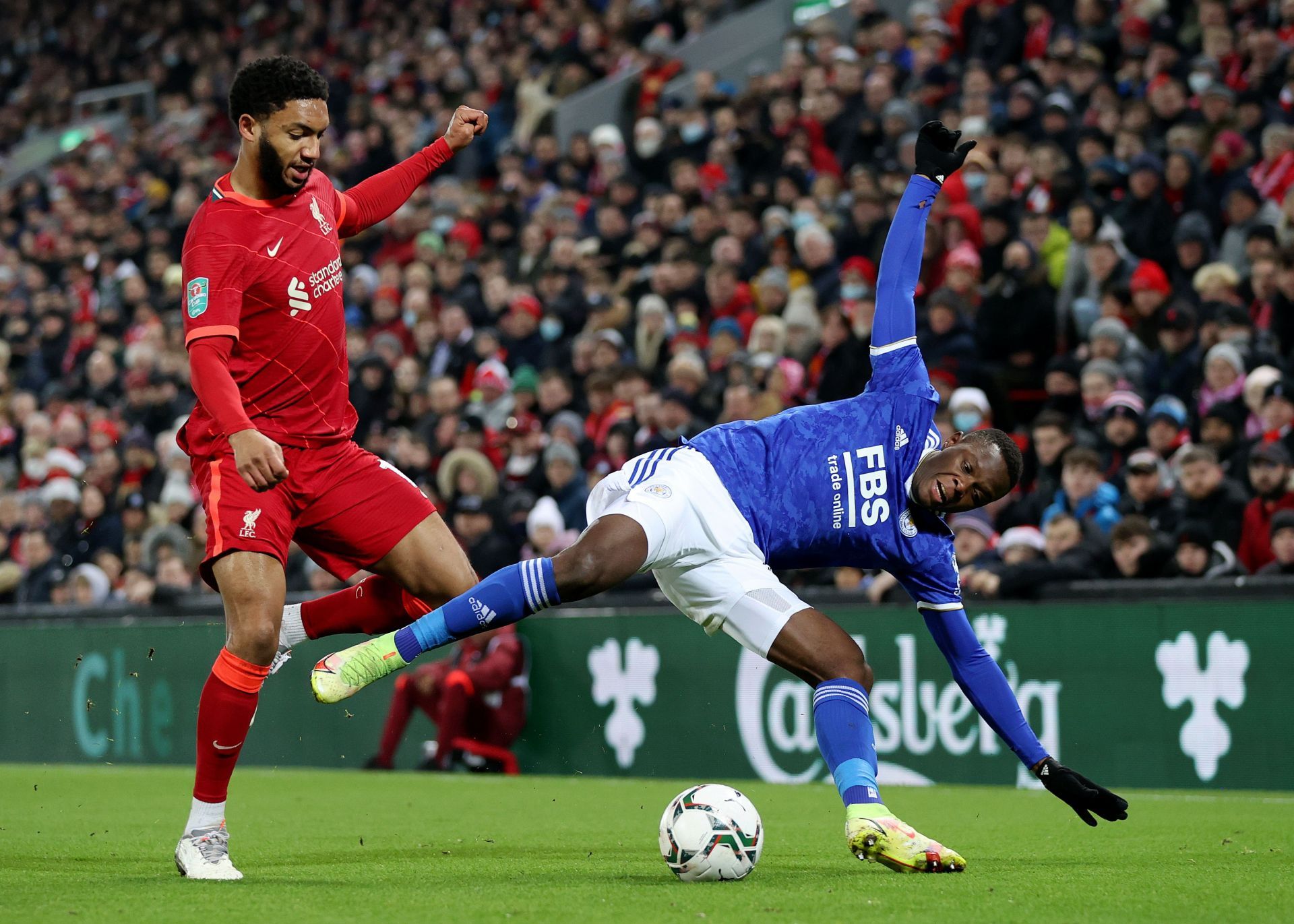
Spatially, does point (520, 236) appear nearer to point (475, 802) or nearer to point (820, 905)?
point (475, 802)

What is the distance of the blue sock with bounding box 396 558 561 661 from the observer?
5.67 m

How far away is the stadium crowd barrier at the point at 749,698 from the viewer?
31.2 feet

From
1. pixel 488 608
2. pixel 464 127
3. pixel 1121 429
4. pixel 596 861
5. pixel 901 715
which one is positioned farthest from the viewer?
pixel 1121 429

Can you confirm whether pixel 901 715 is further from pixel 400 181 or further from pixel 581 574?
pixel 581 574

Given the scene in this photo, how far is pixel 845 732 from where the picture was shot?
5.69m

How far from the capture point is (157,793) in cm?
1052

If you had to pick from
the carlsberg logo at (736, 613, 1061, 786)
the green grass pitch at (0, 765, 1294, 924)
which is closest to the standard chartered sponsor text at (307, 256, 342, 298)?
the green grass pitch at (0, 765, 1294, 924)

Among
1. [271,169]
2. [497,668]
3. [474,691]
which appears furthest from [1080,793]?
[474,691]

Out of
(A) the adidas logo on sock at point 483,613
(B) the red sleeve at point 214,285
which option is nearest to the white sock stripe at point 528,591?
(A) the adidas logo on sock at point 483,613

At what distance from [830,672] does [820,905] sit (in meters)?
1.03

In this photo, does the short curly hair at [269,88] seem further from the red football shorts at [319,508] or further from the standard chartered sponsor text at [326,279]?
the red football shorts at [319,508]

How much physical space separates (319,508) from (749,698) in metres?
5.45

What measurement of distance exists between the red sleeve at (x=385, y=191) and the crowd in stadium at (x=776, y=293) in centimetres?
466

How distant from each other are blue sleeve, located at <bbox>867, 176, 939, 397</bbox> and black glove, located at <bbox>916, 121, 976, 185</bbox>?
0.15m
